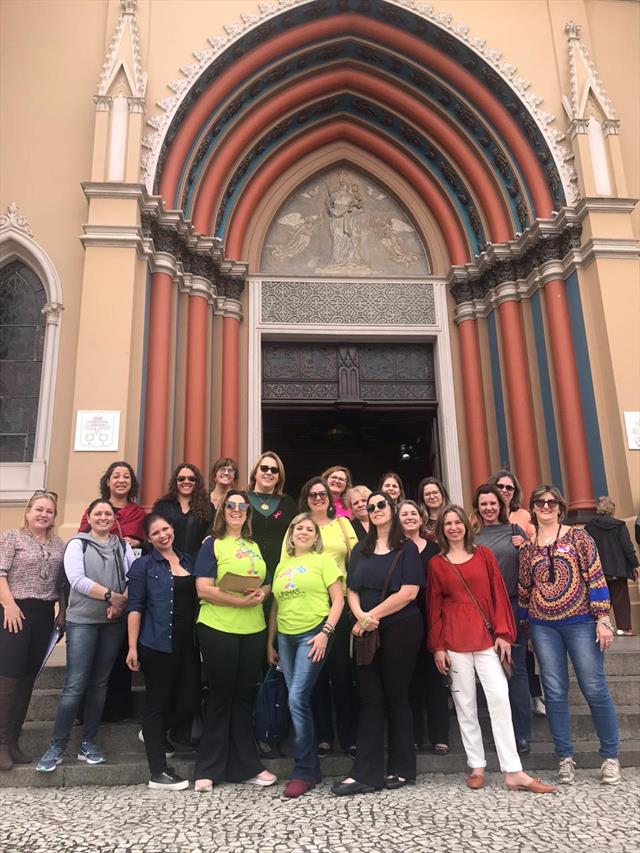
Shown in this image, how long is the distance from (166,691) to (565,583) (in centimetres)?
237

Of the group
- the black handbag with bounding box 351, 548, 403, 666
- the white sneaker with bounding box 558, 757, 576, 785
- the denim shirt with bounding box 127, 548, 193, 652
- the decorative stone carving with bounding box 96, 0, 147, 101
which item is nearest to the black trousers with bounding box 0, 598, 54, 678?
the denim shirt with bounding box 127, 548, 193, 652

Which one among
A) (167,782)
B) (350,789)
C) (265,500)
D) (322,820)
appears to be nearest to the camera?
(322,820)

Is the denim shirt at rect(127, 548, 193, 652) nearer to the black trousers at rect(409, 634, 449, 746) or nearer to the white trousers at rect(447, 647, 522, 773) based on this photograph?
the black trousers at rect(409, 634, 449, 746)

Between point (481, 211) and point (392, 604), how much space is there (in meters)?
7.23

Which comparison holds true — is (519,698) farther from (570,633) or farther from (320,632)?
(320,632)

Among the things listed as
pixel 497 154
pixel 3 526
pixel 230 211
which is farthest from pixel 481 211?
pixel 3 526

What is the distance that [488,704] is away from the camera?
3.62 m

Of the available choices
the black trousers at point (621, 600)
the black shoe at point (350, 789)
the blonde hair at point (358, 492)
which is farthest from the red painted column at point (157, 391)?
the black trousers at point (621, 600)

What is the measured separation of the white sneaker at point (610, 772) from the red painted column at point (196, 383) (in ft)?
18.3

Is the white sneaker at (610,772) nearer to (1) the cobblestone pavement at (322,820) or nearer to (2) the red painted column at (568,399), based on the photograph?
(1) the cobblestone pavement at (322,820)

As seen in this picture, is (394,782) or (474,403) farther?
(474,403)

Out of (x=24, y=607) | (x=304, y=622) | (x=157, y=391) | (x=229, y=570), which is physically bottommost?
(x=304, y=622)

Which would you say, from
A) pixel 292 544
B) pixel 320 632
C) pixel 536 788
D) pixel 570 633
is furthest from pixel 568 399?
pixel 320 632

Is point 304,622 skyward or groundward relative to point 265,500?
groundward
